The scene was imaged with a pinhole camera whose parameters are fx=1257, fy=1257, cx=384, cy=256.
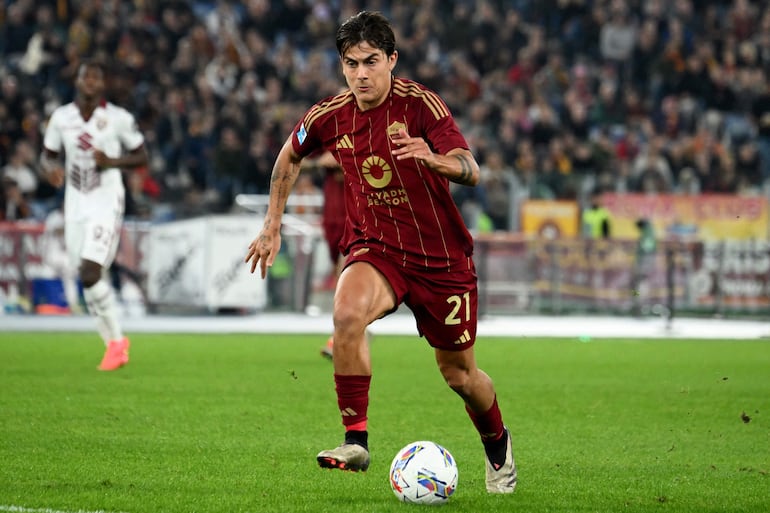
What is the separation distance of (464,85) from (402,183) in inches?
822

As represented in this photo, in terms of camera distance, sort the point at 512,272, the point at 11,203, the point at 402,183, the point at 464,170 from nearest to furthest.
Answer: the point at 464,170 < the point at 402,183 < the point at 11,203 < the point at 512,272

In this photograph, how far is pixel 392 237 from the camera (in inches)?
240

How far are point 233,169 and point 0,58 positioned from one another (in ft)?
18.9

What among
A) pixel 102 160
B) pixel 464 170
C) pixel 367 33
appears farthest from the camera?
pixel 102 160

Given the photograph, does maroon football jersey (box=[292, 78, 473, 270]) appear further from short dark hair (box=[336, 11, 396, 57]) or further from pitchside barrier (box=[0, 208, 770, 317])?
pitchside barrier (box=[0, 208, 770, 317])

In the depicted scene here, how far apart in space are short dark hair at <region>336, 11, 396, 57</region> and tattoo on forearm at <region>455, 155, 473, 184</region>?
72 centimetres

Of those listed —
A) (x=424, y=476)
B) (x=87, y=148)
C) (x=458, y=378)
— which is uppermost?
(x=87, y=148)

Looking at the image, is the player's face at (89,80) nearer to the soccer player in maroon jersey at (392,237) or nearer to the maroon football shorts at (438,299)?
the soccer player in maroon jersey at (392,237)

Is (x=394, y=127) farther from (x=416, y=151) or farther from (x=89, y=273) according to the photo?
(x=89, y=273)

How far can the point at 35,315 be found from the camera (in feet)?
65.6

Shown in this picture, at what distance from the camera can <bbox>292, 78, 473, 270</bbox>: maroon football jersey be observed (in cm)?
601

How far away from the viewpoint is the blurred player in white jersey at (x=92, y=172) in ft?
37.6

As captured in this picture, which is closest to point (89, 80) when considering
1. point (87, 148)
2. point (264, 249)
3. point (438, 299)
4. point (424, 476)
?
point (87, 148)

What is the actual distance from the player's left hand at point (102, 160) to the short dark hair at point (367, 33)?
18.6 ft
